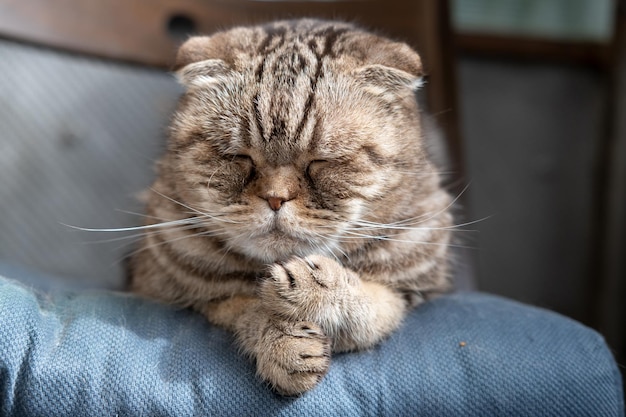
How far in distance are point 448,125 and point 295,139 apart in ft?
3.35

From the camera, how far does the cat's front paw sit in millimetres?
979

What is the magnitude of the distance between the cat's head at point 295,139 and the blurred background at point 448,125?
1.15ft

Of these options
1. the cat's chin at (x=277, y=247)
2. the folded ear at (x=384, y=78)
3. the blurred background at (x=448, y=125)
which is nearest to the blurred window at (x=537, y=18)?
the blurred background at (x=448, y=125)

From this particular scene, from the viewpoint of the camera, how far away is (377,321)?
1.05 m

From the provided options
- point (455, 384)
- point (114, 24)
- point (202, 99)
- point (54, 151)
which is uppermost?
point (114, 24)

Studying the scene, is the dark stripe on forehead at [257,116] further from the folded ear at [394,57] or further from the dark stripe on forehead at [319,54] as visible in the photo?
the folded ear at [394,57]

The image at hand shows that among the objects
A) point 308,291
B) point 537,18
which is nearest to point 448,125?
point 537,18

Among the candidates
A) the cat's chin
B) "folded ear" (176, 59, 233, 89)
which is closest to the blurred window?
"folded ear" (176, 59, 233, 89)

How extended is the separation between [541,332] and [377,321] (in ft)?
1.11

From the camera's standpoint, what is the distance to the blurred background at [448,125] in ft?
5.89

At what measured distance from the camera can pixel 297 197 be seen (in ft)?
3.30

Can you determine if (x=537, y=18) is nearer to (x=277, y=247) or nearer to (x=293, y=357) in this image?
(x=277, y=247)

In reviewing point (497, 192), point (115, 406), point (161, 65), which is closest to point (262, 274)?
point (115, 406)

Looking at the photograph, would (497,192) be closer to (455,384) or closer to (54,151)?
(455,384)
